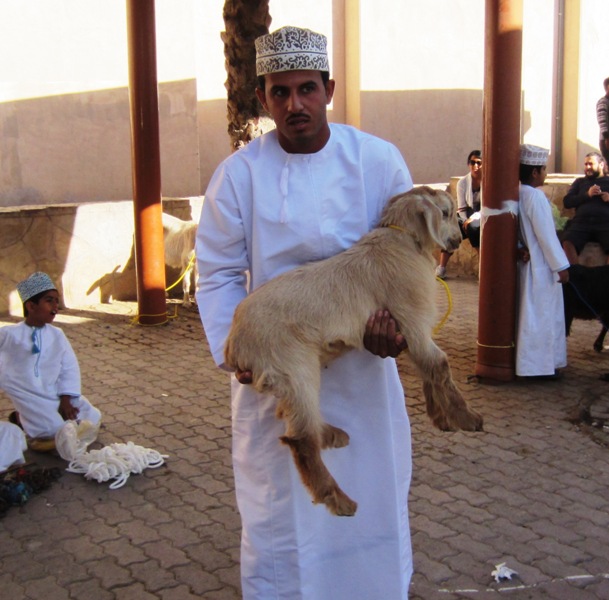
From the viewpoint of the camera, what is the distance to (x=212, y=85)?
43.8 feet

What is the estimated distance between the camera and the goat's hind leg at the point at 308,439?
2553mm

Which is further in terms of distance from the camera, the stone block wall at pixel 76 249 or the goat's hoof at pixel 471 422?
the stone block wall at pixel 76 249

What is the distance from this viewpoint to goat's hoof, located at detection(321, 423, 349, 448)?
2.84 m

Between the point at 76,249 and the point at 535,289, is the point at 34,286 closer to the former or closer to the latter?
the point at 535,289

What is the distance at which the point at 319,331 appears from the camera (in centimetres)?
263

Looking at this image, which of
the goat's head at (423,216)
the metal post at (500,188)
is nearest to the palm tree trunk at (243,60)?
the metal post at (500,188)

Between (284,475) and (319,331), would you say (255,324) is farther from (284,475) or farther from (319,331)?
(284,475)

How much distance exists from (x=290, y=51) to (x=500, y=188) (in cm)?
404

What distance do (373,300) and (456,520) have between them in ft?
6.84

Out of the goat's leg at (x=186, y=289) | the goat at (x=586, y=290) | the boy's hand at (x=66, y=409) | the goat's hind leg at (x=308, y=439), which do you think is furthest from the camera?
the goat's leg at (x=186, y=289)

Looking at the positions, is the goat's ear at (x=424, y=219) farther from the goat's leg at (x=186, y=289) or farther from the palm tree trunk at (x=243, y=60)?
the goat's leg at (x=186, y=289)

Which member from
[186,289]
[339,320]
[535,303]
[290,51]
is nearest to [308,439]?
[339,320]

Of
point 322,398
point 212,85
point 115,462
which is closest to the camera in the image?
point 322,398

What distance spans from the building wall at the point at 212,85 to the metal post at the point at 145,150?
8.47 feet
